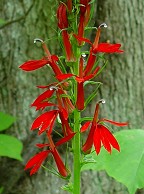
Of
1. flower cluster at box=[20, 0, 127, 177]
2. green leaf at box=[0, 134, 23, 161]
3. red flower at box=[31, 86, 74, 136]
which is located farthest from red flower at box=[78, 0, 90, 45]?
green leaf at box=[0, 134, 23, 161]

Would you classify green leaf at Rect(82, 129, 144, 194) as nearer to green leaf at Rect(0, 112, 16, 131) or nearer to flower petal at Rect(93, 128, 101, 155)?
flower petal at Rect(93, 128, 101, 155)

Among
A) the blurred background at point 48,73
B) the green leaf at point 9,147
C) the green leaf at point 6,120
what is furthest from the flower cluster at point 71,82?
the blurred background at point 48,73

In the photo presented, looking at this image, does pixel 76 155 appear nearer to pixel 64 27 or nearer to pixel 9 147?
pixel 64 27

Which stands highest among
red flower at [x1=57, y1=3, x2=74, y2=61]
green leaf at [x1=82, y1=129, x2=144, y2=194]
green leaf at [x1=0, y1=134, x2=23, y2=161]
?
red flower at [x1=57, y1=3, x2=74, y2=61]

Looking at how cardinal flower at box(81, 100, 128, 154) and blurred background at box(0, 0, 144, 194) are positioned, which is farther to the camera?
blurred background at box(0, 0, 144, 194)

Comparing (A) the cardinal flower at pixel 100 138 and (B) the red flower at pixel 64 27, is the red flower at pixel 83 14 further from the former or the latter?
(A) the cardinal flower at pixel 100 138

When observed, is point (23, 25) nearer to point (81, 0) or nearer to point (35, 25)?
point (35, 25)

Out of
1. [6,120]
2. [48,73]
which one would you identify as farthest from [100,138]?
[48,73]
